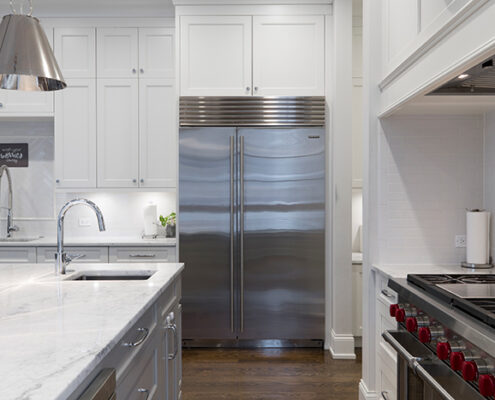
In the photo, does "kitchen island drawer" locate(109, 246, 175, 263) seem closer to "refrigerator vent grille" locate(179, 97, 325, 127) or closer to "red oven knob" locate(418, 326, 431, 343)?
"refrigerator vent grille" locate(179, 97, 325, 127)

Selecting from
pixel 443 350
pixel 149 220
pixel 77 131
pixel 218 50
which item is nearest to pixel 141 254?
pixel 149 220

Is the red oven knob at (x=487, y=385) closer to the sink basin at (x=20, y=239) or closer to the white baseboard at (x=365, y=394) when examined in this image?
the white baseboard at (x=365, y=394)

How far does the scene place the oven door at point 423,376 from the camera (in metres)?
1.31

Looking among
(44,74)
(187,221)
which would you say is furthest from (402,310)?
(187,221)

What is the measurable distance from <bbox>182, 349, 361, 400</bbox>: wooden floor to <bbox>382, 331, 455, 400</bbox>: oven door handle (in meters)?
1.19

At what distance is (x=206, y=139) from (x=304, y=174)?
859mm

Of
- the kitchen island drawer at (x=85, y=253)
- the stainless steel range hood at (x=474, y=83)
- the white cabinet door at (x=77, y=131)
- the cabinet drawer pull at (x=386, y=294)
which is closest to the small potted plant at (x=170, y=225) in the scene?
the kitchen island drawer at (x=85, y=253)

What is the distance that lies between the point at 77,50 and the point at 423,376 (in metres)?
3.72

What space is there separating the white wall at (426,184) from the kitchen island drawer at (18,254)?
2851 millimetres

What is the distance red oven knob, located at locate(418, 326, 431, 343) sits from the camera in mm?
1553

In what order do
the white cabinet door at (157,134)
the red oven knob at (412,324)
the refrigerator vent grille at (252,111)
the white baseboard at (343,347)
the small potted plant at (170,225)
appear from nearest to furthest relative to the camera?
the red oven knob at (412,324) < the white baseboard at (343,347) < the refrigerator vent grille at (252,111) < the white cabinet door at (157,134) < the small potted plant at (170,225)

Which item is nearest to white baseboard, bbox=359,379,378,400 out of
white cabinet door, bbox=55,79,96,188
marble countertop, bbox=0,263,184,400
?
marble countertop, bbox=0,263,184,400

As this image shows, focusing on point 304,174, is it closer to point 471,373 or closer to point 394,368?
point 394,368

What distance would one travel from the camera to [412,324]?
66.2 inches
